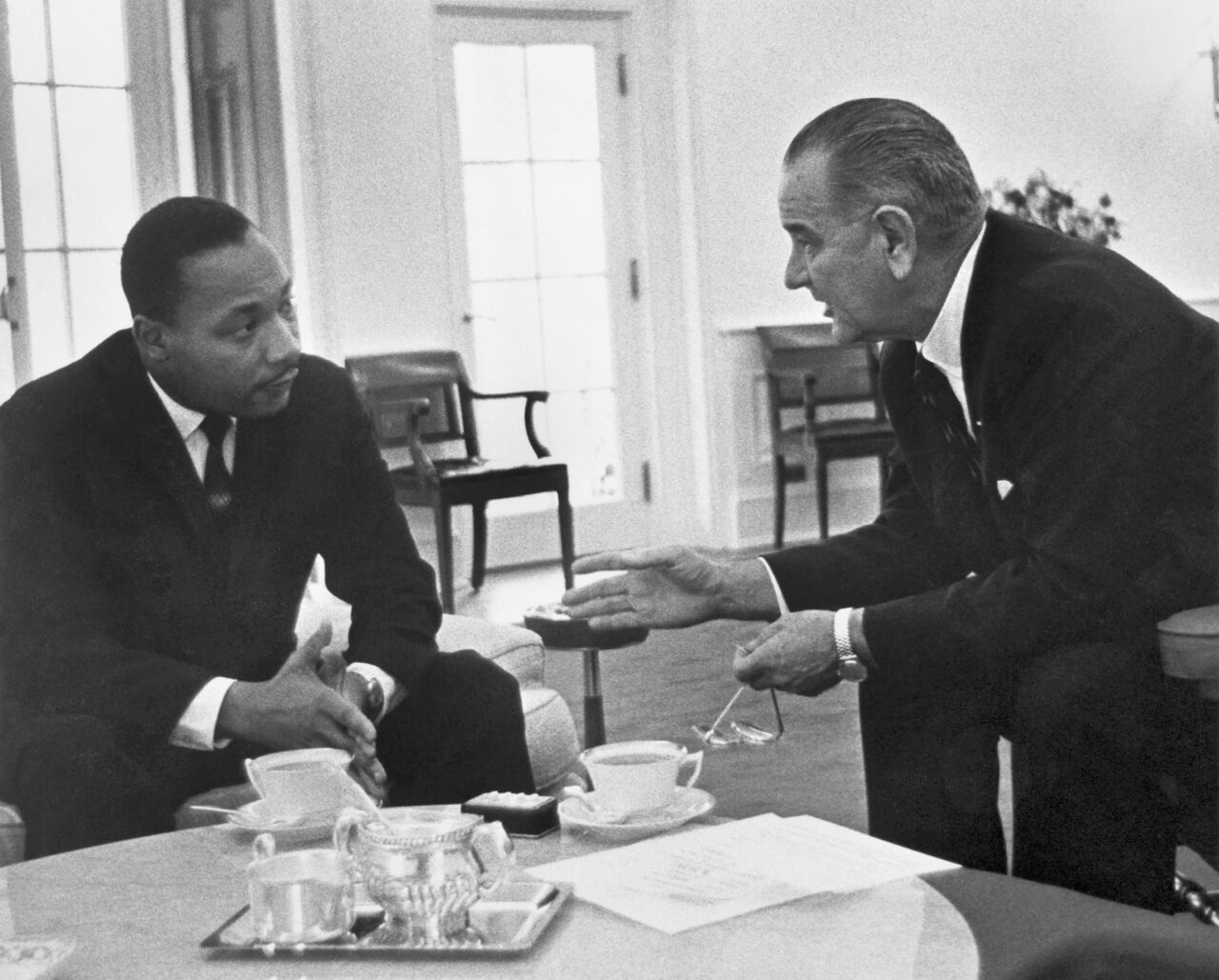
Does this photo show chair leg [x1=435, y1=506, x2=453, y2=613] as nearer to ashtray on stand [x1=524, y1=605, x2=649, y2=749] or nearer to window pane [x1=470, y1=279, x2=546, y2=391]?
window pane [x1=470, y1=279, x2=546, y2=391]

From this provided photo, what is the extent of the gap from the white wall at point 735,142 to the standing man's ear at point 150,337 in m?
4.01

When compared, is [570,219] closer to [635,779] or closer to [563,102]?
[563,102]

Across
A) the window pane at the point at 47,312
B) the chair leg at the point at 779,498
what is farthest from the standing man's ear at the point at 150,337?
the chair leg at the point at 779,498

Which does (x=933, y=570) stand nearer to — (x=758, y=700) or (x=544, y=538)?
(x=758, y=700)

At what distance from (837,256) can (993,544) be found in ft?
1.35

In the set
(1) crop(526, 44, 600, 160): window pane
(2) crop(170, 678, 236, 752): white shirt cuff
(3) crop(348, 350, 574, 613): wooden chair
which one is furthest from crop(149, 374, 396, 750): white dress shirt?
(1) crop(526, 44, 600, 160): window pane

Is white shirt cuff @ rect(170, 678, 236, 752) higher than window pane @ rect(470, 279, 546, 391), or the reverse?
window pane @ rect(470, 279, 546, 391)

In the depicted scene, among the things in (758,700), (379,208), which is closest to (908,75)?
(379,208)

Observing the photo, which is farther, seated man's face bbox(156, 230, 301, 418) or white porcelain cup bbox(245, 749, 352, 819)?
seated man's face bbox(156, 230, 301, 418)

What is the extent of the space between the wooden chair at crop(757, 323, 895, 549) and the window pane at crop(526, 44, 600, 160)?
3.68 feet

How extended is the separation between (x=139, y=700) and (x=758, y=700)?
2.62 m

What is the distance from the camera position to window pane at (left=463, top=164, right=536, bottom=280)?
664cm

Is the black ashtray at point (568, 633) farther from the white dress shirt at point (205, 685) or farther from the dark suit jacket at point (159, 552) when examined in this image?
the white dress shirt at point (205, 685)

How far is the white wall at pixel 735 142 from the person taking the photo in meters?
6.18
